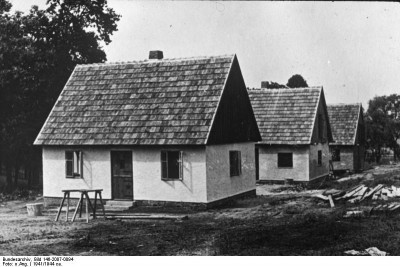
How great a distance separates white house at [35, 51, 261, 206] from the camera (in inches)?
808

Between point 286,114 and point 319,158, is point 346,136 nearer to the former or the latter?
point 319,158

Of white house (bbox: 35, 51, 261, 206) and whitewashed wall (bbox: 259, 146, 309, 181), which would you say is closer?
white house (bbox: 35, 51, 261, 206)

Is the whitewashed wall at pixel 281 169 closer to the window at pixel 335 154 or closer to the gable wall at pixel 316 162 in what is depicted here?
the gable wall at pixel 316 162

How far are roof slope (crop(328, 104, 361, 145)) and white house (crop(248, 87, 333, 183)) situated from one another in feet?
19.5

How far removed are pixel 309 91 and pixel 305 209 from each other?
15354 mm

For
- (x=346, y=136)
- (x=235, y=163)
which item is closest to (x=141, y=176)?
(x=235, y=163)

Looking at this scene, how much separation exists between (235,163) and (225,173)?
1.30 metres

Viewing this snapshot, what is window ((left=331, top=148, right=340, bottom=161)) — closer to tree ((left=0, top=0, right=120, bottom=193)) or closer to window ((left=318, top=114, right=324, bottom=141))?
window ((left=318, top=114, right=324, bottom=141))

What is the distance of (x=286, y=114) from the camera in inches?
1262

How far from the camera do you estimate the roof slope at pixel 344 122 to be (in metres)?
39.0

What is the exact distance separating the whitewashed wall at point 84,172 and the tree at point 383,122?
122ft

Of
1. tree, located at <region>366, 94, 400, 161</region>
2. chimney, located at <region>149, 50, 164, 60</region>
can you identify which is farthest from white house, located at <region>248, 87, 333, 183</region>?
tree, located at <region>366, 94, 400, 161</region>

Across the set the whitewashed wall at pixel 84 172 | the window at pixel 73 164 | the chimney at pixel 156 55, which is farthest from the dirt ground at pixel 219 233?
A: the chimney at pixel 156 55

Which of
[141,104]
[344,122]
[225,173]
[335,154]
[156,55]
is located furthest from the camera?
[344,122]
